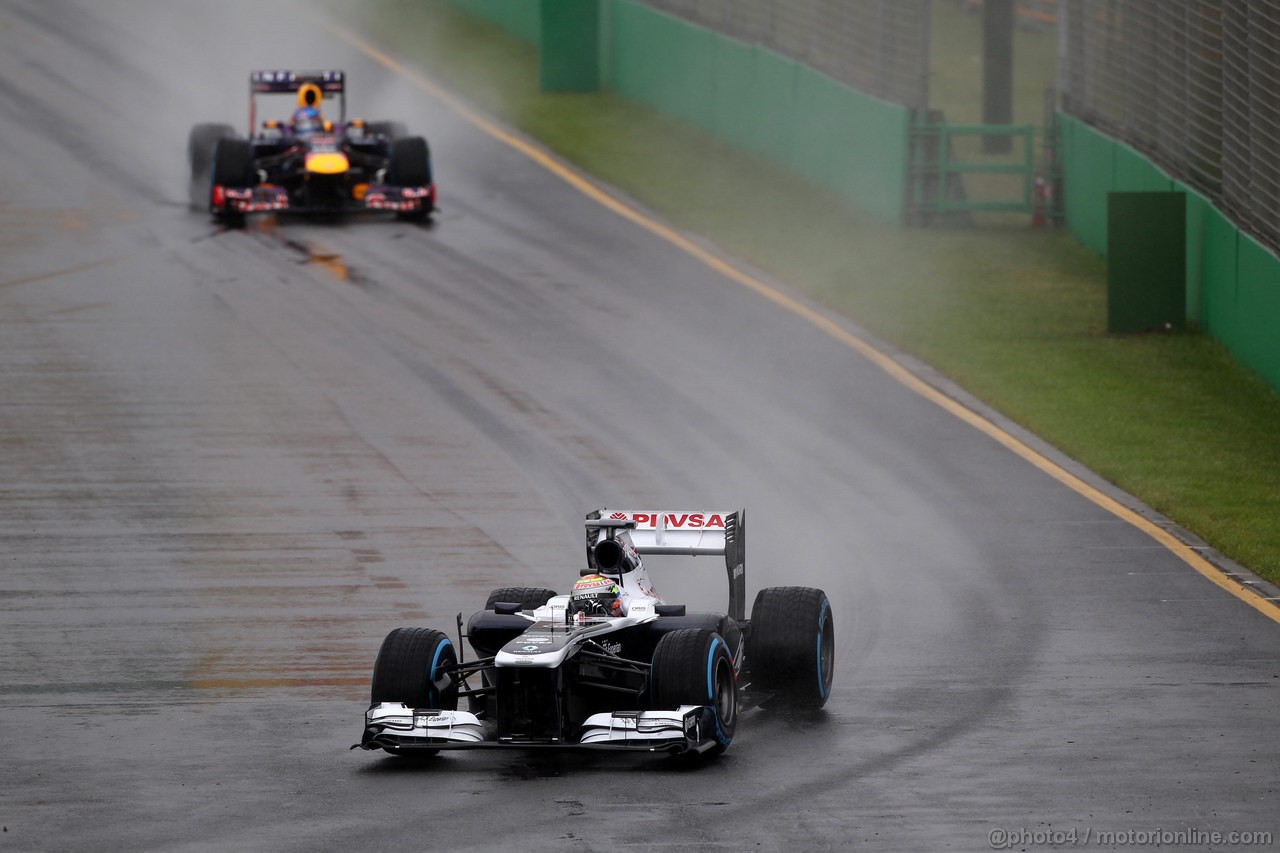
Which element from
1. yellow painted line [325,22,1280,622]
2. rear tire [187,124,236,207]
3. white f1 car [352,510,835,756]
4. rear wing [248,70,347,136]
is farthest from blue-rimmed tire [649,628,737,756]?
rear tire [187,124,236,207]

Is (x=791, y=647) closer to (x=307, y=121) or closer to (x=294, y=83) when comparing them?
(x=307, y=121)

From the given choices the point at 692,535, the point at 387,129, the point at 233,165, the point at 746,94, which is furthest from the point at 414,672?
the point at 746,94

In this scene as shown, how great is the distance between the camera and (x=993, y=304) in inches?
1003

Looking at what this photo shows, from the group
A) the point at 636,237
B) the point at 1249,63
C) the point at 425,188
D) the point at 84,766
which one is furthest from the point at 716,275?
the point at 84,766

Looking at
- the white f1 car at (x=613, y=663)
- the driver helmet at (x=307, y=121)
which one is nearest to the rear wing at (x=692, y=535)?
the white f1 car at (x=613, y=663)

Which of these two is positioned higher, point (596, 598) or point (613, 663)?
point (596, 598)

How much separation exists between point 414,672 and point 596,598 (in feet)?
3.61

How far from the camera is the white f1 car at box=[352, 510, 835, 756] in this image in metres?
10.8

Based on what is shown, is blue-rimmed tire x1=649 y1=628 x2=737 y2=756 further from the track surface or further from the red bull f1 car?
the red bull f1 car

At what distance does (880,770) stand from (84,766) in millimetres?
4265

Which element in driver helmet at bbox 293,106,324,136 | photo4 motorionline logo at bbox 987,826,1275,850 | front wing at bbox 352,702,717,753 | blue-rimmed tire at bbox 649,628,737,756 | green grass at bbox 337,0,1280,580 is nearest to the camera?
photo4 motorionline logo at bbox 987,826,1275,850

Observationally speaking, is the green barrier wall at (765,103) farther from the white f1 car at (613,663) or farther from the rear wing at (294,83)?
the white f1 car at (613,663)

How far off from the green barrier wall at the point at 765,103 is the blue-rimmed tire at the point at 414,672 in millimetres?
19494

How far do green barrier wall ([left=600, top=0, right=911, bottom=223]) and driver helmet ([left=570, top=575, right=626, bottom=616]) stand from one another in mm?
18938
